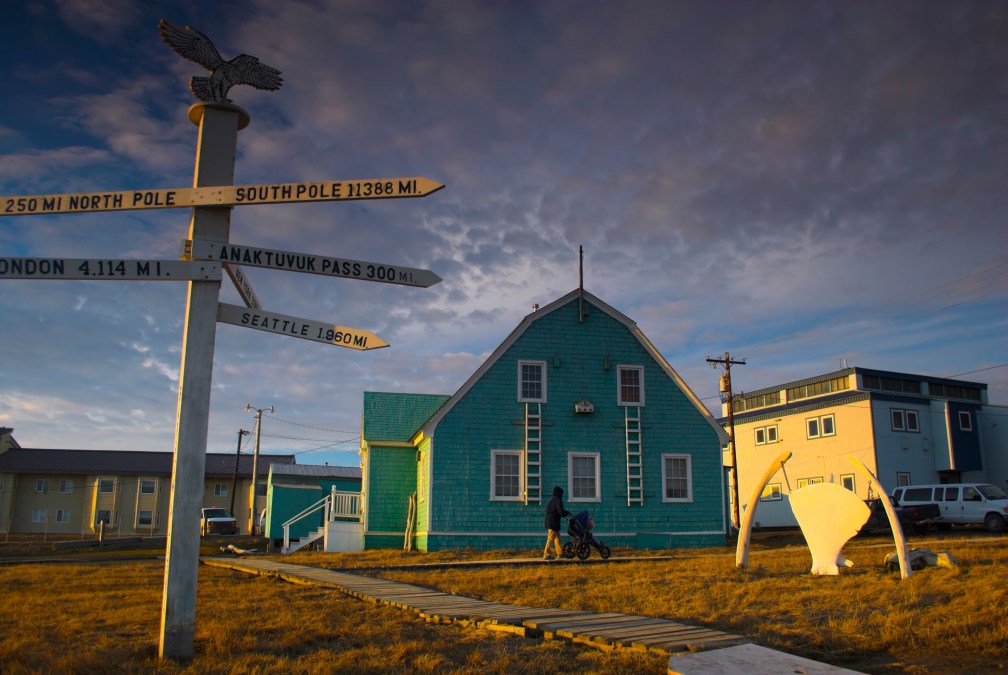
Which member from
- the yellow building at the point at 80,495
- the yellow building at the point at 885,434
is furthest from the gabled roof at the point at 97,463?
the yellow building at the point at 885,434

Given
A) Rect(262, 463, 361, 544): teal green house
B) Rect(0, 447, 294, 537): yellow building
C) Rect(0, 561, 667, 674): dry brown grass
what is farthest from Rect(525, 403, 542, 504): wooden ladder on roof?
Rect(0, 447, 294, 537): yellow building

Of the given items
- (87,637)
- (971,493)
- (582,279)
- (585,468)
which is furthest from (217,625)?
(971,493)

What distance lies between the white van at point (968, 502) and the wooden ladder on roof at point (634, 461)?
40.9 feet

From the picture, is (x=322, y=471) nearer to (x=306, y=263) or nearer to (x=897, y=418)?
(x=897, y=418)

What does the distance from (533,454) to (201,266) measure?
1716 centimetres

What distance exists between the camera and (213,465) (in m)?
65.4

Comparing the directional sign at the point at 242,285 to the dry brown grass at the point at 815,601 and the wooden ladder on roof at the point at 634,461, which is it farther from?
the wooden ladder on roof at the point at 634,461

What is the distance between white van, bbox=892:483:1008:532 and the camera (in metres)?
28.6

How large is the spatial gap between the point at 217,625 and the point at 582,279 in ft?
59.7

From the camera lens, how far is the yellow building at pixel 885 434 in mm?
40781

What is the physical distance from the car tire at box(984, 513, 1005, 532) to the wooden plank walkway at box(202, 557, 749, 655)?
24.3m

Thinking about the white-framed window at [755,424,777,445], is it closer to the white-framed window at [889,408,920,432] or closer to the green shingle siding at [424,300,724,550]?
the white-framed window at [889,408,920,432]

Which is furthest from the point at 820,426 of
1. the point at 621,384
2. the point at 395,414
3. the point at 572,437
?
the point at 395,414

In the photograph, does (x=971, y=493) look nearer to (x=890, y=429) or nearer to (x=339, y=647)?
(x=890, y=429)
